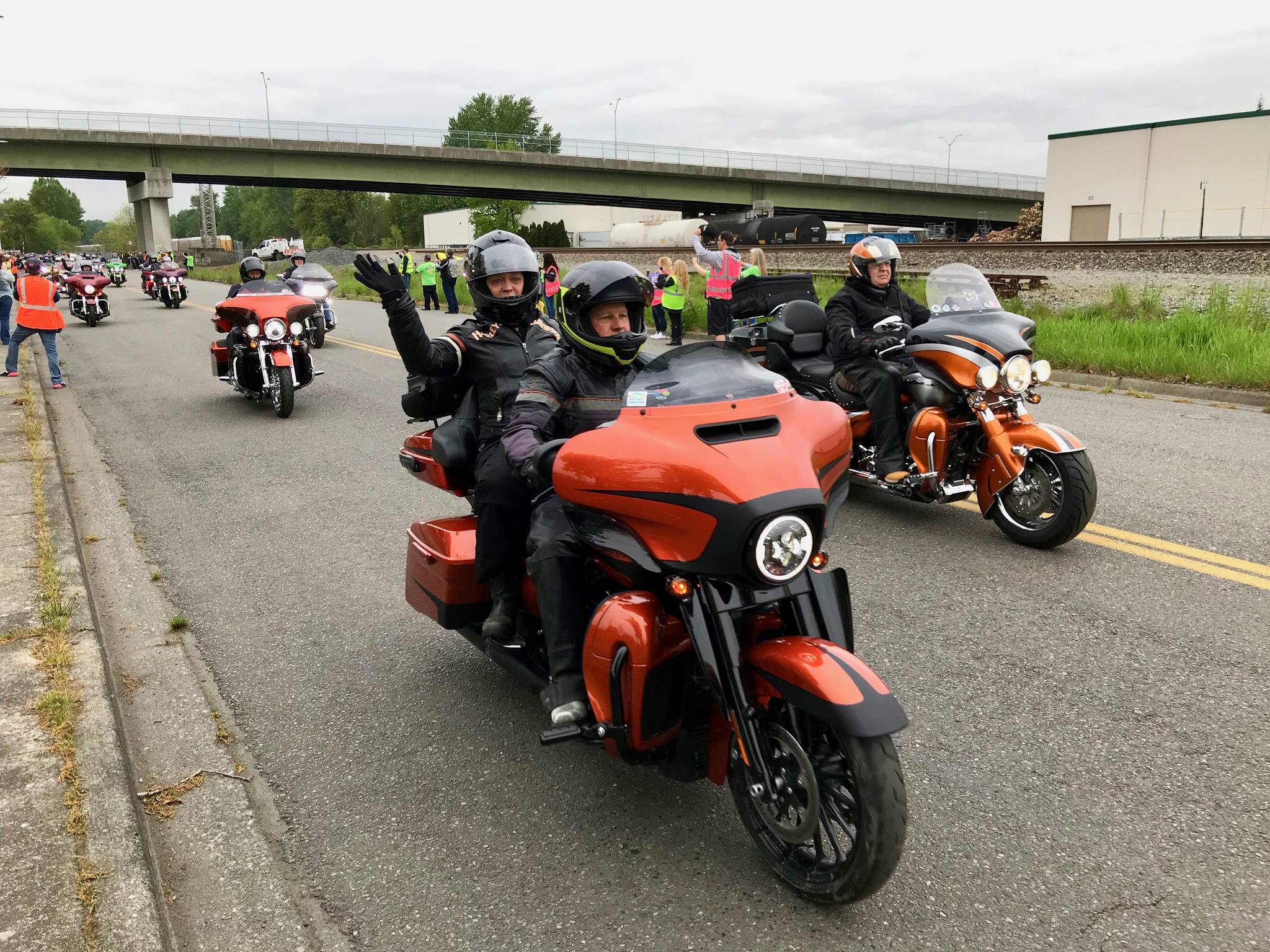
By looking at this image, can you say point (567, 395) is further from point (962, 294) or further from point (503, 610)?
point (962, 294)

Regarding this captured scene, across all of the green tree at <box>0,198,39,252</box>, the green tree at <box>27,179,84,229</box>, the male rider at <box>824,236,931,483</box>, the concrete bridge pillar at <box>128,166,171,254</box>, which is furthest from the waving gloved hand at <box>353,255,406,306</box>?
the green tree at <box>27,179,84,229</box>

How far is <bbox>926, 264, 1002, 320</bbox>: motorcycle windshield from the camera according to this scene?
650cm

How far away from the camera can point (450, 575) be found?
414cm

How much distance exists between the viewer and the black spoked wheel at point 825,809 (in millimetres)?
2643

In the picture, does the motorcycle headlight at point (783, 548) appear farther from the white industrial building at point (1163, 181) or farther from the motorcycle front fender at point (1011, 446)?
the white industrial building at point (1163, 181)

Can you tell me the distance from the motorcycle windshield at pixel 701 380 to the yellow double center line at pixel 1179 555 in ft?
9.85

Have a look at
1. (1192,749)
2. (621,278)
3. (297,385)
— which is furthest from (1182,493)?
(297,385)

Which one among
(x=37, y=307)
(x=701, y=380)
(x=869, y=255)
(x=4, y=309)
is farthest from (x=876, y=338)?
(x=4, y=309)

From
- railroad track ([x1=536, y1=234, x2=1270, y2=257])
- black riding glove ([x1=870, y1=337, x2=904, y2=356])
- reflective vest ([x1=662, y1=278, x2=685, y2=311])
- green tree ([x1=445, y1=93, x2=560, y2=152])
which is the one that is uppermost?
green tree ([x1=445, y1=93, x2=560, y2=152])

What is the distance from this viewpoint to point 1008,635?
477cm

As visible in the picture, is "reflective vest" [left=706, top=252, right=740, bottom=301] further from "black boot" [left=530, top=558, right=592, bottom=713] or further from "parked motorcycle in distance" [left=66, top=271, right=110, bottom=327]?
"parked motorcycle in distance" [left=66, top=271, right=110, bottom=327]

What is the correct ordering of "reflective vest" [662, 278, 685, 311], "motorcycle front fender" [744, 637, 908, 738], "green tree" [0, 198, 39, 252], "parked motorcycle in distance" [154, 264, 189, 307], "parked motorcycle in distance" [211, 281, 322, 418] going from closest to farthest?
1. "motorcycle front fender" [744, 637, 908, 738]
2. "parked motorcycle in distance" [211, 281, 322, 418]
3. "reflective vest" [662, 278, 685, 311]
4. "parked motorcycle in distance" [154, 264, 189, 307]
5. "green tree" [0, 198, 39, 252]

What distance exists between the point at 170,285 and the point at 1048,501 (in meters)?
31.9

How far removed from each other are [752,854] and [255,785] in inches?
70.7
